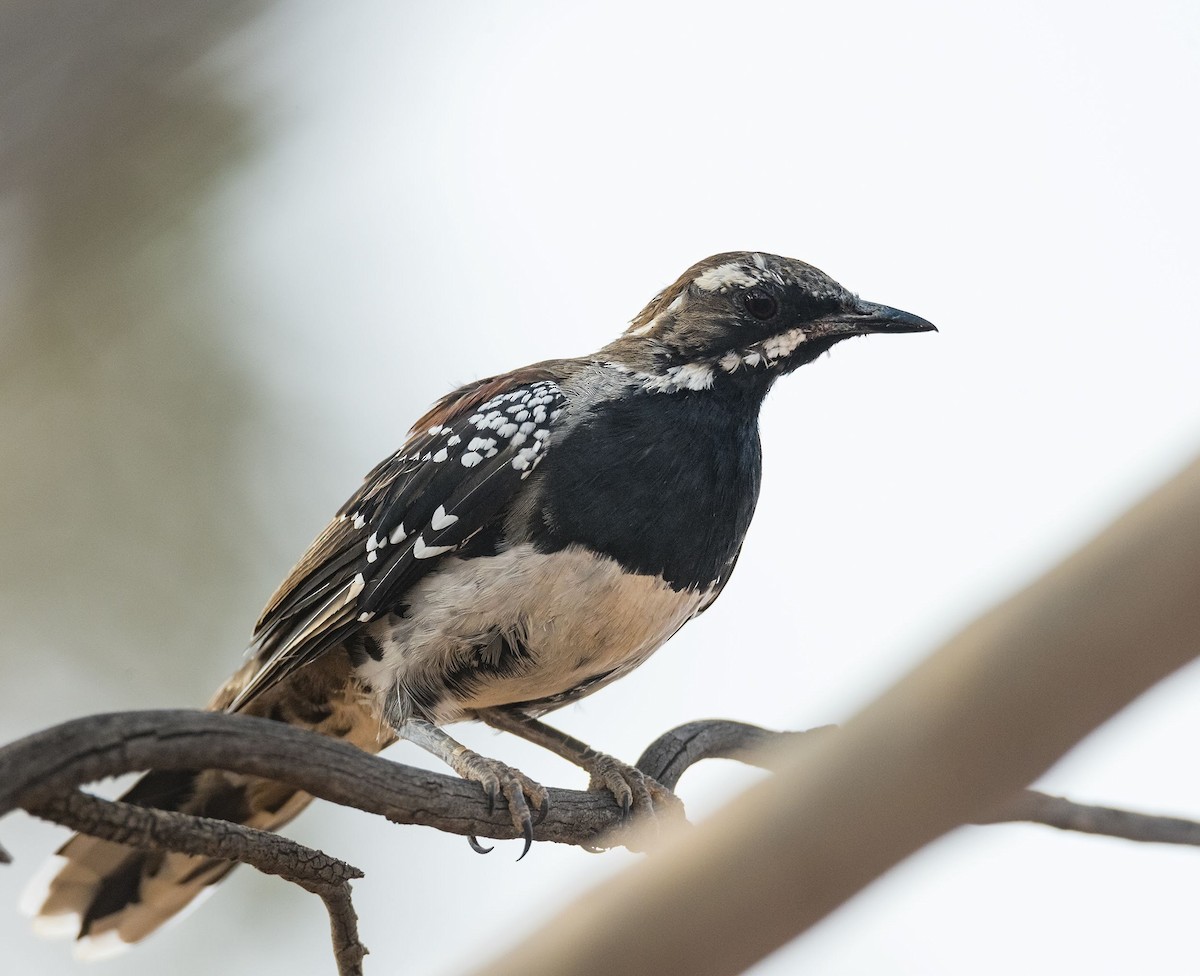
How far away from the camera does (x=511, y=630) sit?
431 cm

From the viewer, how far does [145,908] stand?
16.1ft

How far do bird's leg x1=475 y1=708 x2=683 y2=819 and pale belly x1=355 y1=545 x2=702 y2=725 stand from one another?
310mm

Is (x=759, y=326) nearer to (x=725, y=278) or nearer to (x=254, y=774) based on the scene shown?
(x=725, y=278)

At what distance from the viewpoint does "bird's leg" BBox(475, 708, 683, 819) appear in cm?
432

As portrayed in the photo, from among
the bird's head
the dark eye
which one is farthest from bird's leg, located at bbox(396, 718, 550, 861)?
the dark eye

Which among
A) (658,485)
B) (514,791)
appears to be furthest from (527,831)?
(658,485)

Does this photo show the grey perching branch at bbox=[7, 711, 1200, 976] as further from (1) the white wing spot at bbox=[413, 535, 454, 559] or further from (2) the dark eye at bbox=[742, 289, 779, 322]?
(2) the dark eye at bbox=[742, 289, 779, 322]

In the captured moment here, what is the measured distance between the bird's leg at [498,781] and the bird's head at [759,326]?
145 cm

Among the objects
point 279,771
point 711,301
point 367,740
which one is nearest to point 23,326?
point 367,740

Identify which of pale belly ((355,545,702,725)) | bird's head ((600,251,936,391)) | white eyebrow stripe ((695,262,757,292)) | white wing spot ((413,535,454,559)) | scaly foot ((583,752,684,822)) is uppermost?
white eyebrow stripe ((695,262,757,292))

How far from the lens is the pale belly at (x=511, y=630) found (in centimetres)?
424

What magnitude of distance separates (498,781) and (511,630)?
2.01ft

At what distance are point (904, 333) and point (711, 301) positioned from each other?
0.72m

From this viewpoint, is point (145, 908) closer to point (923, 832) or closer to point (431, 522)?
point (431, 522)
